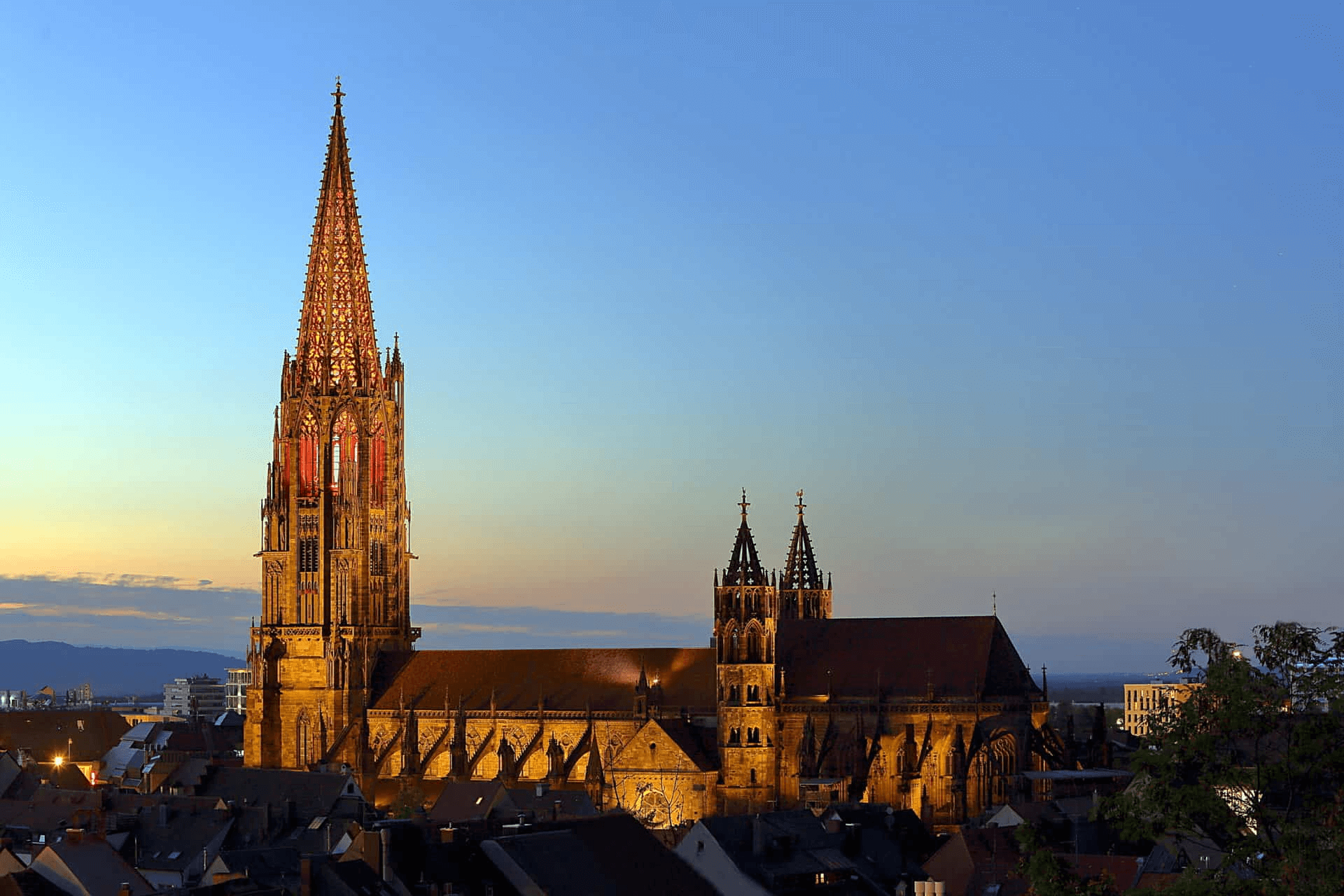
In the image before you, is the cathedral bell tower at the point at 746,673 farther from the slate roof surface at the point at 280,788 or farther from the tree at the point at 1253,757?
the tree at the point at 1253,757

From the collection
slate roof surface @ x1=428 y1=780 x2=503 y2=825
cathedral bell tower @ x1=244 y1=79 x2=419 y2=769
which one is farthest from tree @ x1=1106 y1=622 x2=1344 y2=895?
cathedral bell tower @ x1=244 y1=79 x2=419 y2=769

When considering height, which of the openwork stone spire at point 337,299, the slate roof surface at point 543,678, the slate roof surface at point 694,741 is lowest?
the slate roof surface at point 694,741

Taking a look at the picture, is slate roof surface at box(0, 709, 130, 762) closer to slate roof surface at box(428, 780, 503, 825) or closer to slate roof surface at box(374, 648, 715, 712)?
slate roof surface at box(374, 648, 715, 712)

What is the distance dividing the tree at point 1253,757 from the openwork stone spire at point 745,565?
72952 mm

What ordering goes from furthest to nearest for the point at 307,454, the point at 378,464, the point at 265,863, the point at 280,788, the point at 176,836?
the point at 378,464 < the point at 307,454 < the point at 280,788 < the point at 176,836 < the point at 265,863

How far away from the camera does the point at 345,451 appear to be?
5022 inches

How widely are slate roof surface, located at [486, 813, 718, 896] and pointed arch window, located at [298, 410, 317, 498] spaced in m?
65.6

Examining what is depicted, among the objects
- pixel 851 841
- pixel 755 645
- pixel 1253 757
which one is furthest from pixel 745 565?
pixel 1253 757

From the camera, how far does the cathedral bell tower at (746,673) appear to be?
107000mm

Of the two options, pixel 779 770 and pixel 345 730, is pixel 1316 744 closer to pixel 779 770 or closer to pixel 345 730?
pixel 779 770

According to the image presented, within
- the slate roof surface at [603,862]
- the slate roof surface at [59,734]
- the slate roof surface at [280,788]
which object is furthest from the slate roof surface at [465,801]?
the slate roof surface at [59,734]

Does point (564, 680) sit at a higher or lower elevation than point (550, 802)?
higher

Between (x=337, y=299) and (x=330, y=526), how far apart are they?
1428 centimetres

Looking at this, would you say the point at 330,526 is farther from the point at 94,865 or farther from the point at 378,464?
the point at 94,865
